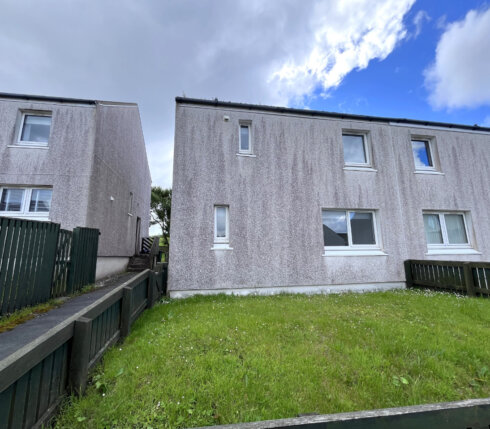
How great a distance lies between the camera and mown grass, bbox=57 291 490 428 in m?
2.26

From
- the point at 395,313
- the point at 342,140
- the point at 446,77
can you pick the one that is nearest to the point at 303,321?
the point at 395,313

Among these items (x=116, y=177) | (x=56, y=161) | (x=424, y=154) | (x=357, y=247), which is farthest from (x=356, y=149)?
(x=56, y=161)

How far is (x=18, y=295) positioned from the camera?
478 cm

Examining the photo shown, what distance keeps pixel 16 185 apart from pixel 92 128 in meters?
3.49

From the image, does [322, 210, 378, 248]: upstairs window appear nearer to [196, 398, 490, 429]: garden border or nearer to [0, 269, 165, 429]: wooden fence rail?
[0, 269, 165, 429]: wooden fence rail

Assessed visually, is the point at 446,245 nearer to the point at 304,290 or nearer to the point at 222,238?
the point at 304,290

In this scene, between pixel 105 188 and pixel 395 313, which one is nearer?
pixel 395 313

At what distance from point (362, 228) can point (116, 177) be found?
12112mm

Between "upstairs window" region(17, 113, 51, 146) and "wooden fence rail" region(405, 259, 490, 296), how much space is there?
586 inches

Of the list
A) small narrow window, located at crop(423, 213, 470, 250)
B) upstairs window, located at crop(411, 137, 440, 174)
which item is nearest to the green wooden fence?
small narrow window, located at crop(423, 213, 470, 250)

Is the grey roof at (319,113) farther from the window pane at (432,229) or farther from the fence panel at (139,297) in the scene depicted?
the fence panel at (139,297)

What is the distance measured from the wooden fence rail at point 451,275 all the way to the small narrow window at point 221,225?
676 cm

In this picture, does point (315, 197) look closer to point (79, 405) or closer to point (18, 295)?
point (79, 405)

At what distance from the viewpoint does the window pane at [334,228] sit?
817 cm
